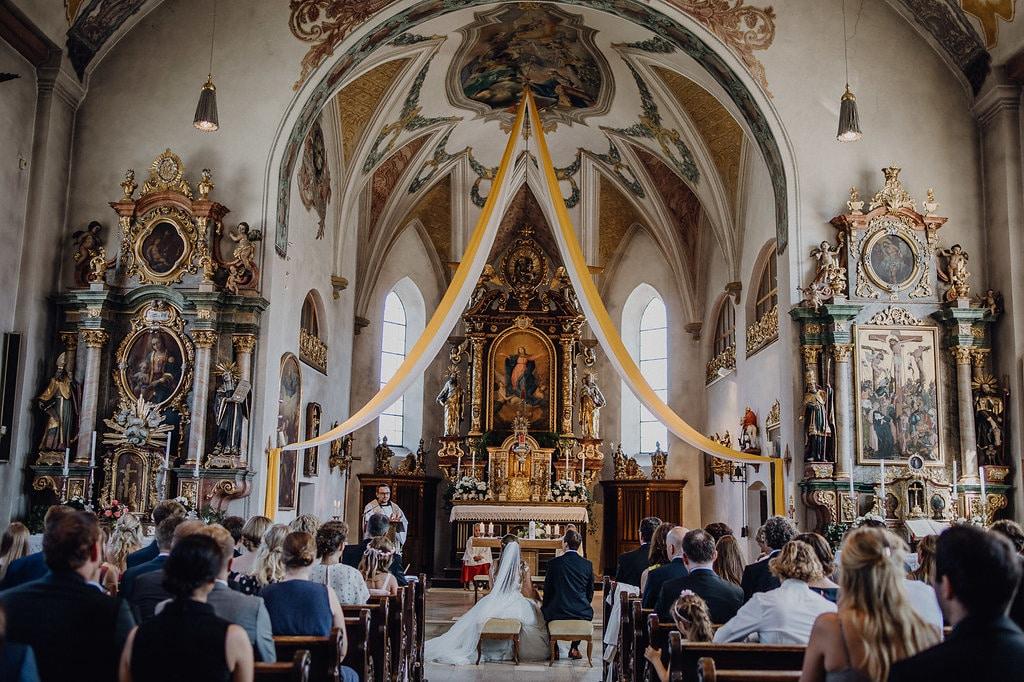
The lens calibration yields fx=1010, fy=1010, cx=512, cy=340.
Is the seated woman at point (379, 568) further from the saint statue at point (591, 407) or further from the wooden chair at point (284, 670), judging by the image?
the saint statue at point (591, 407)

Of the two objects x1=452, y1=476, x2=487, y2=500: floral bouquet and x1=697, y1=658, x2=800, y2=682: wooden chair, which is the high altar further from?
x1=697, y1=658, x2=800, y2=682: wooden chair

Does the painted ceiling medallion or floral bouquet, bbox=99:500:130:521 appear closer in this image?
floral bouquet, bbox=99:500:130:521

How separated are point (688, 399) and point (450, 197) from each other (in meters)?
7.28

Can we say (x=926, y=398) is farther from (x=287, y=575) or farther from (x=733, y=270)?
(x=287, y=575)

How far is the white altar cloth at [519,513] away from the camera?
68.3 feet

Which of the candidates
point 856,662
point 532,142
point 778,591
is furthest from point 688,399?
point 856,662

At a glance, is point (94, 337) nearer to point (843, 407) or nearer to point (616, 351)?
point (616, 351)

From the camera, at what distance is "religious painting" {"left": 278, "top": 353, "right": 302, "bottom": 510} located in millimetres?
15859

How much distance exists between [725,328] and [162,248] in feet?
39.5

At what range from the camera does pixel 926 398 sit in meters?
14.0

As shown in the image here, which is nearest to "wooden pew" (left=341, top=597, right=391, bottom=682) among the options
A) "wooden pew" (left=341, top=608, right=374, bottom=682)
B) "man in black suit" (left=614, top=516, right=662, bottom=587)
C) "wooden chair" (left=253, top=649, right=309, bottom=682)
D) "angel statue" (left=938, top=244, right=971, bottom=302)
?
"wooden pew" (left=341, top=608, right=374, bottom=682)

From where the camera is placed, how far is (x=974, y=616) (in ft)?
9.88

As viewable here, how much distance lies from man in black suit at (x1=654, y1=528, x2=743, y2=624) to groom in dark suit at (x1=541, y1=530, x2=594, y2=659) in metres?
3.83

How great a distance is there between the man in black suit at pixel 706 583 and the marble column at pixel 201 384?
8506 millimetres
